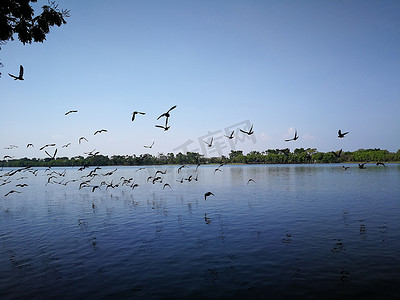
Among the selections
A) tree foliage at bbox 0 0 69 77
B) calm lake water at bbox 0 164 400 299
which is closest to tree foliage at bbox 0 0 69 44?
tree foliage at bbox 0 0 69 77

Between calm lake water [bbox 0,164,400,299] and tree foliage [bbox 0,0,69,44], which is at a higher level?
tree foliage [bbox 0,0,69,44]

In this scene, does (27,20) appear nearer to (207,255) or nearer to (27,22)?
(27,22)

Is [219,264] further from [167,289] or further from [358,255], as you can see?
[358,255]

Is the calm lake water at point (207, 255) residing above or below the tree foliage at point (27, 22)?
below

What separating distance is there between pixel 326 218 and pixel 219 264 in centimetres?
1634

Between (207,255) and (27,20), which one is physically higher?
(27,20)

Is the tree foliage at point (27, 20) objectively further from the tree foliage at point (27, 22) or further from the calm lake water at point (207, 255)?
the calm lake water at point (207, 255)

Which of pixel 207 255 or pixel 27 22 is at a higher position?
pixel 27 22

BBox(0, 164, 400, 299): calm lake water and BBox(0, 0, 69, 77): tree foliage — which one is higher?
BBox(0, 0, 69, 77): tree foliage

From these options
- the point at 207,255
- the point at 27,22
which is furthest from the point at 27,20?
the point at 207,255

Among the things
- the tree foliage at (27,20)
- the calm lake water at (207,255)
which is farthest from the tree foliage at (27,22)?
the calm lake water at (207,255)

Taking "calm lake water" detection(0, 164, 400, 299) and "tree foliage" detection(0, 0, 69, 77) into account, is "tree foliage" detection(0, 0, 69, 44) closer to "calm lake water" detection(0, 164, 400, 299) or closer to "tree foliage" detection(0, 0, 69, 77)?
"tree foliage" detection(0, 0, 69, 77)

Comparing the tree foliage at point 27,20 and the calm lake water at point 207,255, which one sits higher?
the tree foliage at point 27,20

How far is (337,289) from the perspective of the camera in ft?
37.0
